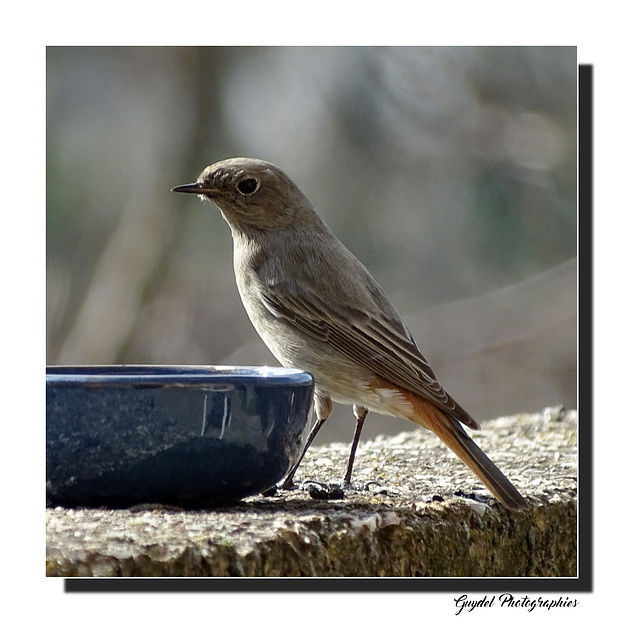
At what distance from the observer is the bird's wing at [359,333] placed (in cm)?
419

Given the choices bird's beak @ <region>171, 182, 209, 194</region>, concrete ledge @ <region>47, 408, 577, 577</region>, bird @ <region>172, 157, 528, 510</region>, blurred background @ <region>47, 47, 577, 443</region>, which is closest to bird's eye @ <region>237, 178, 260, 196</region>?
bird @ <region>172, 157, 528, 510</region>

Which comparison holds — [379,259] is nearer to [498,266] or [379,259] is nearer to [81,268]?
[498,266]

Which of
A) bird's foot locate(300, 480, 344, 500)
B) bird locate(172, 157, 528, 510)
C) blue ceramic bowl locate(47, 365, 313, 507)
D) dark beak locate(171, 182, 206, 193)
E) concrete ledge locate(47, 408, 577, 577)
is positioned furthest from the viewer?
dark beak locate(171, 182, 206, 193)

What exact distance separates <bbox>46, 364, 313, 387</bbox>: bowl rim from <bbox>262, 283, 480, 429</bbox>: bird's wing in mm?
779

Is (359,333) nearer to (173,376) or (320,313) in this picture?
(320,313)

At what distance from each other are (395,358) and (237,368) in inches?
34.9

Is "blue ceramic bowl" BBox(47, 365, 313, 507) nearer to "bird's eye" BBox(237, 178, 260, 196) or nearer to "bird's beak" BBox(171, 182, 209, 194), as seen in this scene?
"bird's beak" BBox(171, 182, 209, 194)

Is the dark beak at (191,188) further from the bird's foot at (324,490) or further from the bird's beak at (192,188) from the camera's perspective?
the bird's foot at (324,490)

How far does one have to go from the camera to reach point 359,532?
10.2ft

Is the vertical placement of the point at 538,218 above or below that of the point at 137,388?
above

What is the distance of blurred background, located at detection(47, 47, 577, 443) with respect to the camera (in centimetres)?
862

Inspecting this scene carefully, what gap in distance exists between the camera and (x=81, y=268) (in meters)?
9.36

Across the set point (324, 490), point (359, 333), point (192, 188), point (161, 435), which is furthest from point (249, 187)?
point (161, 435)

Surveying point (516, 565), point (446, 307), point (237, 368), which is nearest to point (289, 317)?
point (237, 368)
